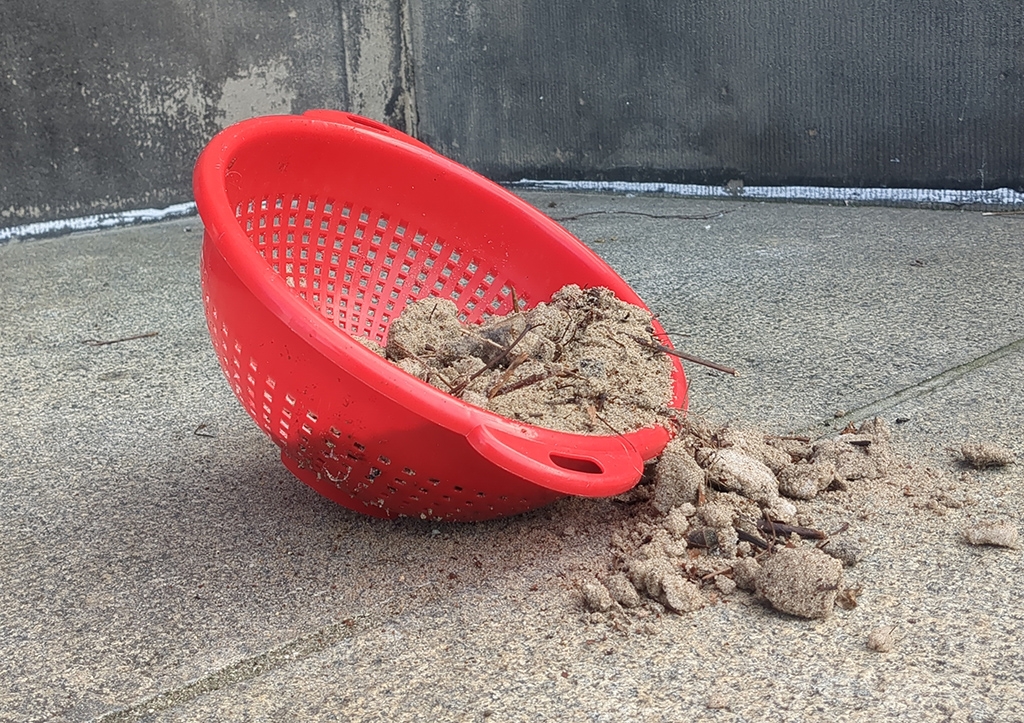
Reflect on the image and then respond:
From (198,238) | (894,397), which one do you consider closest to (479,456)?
(894,397)

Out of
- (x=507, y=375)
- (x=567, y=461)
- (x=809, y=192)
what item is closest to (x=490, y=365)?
(x=507, y=375)

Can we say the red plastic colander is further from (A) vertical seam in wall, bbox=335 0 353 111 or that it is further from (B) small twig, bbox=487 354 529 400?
(A) vertical seam in wall, bbox=335 0 353 111

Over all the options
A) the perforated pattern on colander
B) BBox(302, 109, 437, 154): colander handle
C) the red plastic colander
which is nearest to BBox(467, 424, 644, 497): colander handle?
the red plastic colander

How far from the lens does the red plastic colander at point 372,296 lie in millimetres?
1309

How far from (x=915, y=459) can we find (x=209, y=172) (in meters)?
1.24

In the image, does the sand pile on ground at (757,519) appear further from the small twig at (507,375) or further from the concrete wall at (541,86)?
the concrete wall at (541,86)

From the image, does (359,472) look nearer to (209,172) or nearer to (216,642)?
(216,642)

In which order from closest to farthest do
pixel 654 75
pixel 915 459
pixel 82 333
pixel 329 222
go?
pixel 915 459
pixel 329 222
pixel 82 333
pixel 654 75

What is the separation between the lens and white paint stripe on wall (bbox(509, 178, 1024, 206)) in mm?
3527

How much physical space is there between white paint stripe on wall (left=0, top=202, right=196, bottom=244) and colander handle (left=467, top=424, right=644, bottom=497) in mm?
3003

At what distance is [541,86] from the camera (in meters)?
4.23

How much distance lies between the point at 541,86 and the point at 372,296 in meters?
2.54

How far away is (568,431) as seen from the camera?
150cm

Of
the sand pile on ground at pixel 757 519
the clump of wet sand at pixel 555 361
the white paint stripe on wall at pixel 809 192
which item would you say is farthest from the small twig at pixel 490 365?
the white paint stripe on wall at pixel 809 192
